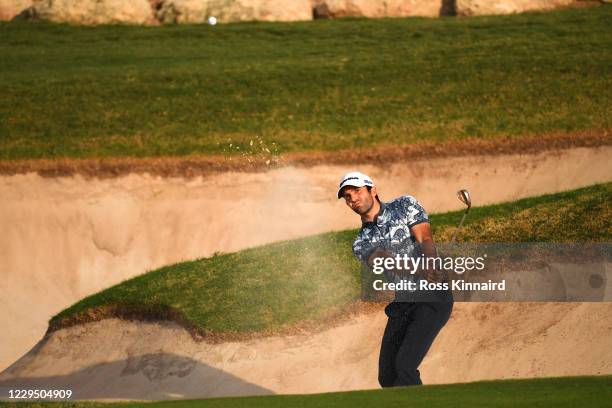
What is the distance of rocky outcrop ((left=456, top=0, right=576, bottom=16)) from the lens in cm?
4038

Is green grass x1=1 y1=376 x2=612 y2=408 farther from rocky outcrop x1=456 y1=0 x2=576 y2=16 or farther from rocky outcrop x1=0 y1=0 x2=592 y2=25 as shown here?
rocky outcrop x1=0 y1=0 x2=592 y2=25

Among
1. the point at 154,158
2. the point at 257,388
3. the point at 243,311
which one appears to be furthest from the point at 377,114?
the point at 257,388

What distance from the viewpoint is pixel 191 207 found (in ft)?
85.1

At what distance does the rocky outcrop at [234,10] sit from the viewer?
42.2 metres

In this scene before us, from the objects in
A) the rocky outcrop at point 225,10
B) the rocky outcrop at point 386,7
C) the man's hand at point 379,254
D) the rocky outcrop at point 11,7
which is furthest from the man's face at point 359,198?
the rocky outcrop at point 11,7

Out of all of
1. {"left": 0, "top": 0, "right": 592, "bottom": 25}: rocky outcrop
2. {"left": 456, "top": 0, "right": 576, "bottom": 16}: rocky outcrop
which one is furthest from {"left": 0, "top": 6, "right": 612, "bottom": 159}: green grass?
{"left": 0, "top": 0, "right": 592, "bottom": 25}: rocky outcrop

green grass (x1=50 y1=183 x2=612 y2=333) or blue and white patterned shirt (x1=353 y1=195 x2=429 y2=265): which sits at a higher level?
blue and white patterned shirt (x1=353 y1=195 x2=429 y2=265)

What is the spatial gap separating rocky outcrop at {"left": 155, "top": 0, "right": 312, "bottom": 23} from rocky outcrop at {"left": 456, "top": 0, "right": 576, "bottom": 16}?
6.13 metres

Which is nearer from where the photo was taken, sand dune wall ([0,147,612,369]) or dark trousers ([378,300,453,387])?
dark trousers ([378,300,453,387])

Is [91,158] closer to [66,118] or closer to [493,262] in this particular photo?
[66,118]

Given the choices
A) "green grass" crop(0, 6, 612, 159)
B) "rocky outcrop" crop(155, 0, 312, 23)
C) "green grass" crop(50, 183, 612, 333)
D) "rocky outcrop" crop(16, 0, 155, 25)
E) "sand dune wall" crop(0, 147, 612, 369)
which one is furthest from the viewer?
"rocky outcrop" crop(16, 0, 155, 25)

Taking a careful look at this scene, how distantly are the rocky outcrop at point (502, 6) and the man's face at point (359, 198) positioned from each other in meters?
30.3

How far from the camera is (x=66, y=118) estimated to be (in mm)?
29922

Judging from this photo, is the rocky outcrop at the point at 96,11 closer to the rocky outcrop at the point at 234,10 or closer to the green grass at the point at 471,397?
the rocky outcrop at the point at 234,10
